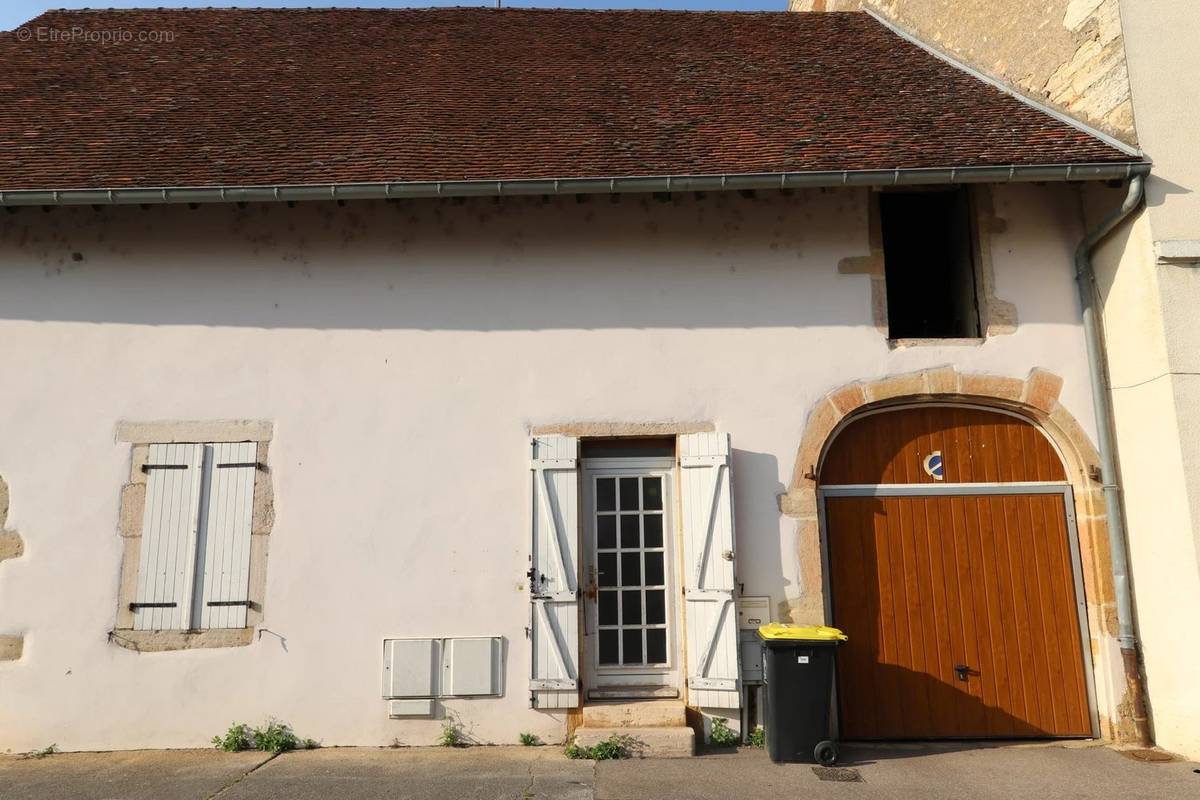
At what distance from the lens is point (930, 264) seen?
658cm

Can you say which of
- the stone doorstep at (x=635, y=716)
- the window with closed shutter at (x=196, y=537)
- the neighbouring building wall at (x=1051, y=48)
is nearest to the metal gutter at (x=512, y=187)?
the neighbouring building wall at (x=1051, y=48)

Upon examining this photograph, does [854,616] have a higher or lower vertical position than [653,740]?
higher

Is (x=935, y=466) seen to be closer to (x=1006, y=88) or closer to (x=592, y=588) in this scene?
(x=592, y=588)

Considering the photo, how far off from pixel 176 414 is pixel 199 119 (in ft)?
7.88

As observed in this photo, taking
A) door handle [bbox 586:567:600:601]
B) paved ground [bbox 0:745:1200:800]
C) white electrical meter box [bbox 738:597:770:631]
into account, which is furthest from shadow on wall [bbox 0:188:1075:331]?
paved ground [bbox 0:745:1200:800]

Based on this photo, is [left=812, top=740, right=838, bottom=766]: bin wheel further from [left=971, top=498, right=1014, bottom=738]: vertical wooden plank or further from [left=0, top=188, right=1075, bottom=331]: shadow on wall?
[left=0, top=188, right=1075, bottom=331]: shadow on wall

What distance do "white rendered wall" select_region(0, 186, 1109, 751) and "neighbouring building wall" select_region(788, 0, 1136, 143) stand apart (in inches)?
27.6

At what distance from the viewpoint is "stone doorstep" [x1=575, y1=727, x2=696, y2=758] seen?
482cm

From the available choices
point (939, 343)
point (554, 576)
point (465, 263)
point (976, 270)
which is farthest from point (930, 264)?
point (554, 576)

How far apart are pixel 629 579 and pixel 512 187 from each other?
2664 mm

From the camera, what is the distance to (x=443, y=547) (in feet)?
17.2

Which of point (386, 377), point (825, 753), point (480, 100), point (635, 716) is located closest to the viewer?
point (825, 753)

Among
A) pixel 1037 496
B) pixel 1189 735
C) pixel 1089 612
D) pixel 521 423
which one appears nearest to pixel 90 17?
pixel 521 423

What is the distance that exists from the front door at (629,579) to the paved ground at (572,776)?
59 centimetres
